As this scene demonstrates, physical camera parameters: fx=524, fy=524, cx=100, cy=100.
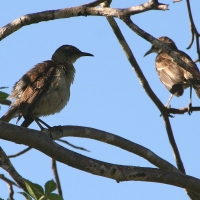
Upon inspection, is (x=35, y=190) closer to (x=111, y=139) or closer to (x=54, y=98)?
(x=111, y=139)

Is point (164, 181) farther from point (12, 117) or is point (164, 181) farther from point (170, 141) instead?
point (12, 117)

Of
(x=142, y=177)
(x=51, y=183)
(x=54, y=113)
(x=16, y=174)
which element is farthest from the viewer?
(x=54, y=113)

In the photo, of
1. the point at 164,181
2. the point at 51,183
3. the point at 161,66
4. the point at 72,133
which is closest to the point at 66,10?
the point at 72,133

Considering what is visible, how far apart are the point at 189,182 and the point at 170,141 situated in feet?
6.97

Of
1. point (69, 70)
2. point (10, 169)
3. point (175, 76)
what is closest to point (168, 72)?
point (175, 76)

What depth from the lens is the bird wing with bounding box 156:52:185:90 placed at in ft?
34.1

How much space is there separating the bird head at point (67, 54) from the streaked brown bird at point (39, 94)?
0.79m

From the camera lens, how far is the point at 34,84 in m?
7.43

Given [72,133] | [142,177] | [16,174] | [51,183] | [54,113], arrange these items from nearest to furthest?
1. [51,183]
2. [16,174]
3. [142,177]
4. [72,133]
5. [54,113]

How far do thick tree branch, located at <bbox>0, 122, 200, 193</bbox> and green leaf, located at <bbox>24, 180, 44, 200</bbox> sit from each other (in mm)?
889

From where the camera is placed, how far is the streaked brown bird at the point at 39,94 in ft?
23.7

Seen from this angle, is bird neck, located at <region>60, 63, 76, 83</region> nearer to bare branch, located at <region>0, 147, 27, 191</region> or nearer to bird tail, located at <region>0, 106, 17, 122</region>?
bird tail, located at <region>0, 106, 17, 122</region>

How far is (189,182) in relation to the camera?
16.4 ft

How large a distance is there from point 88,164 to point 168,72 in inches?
261
